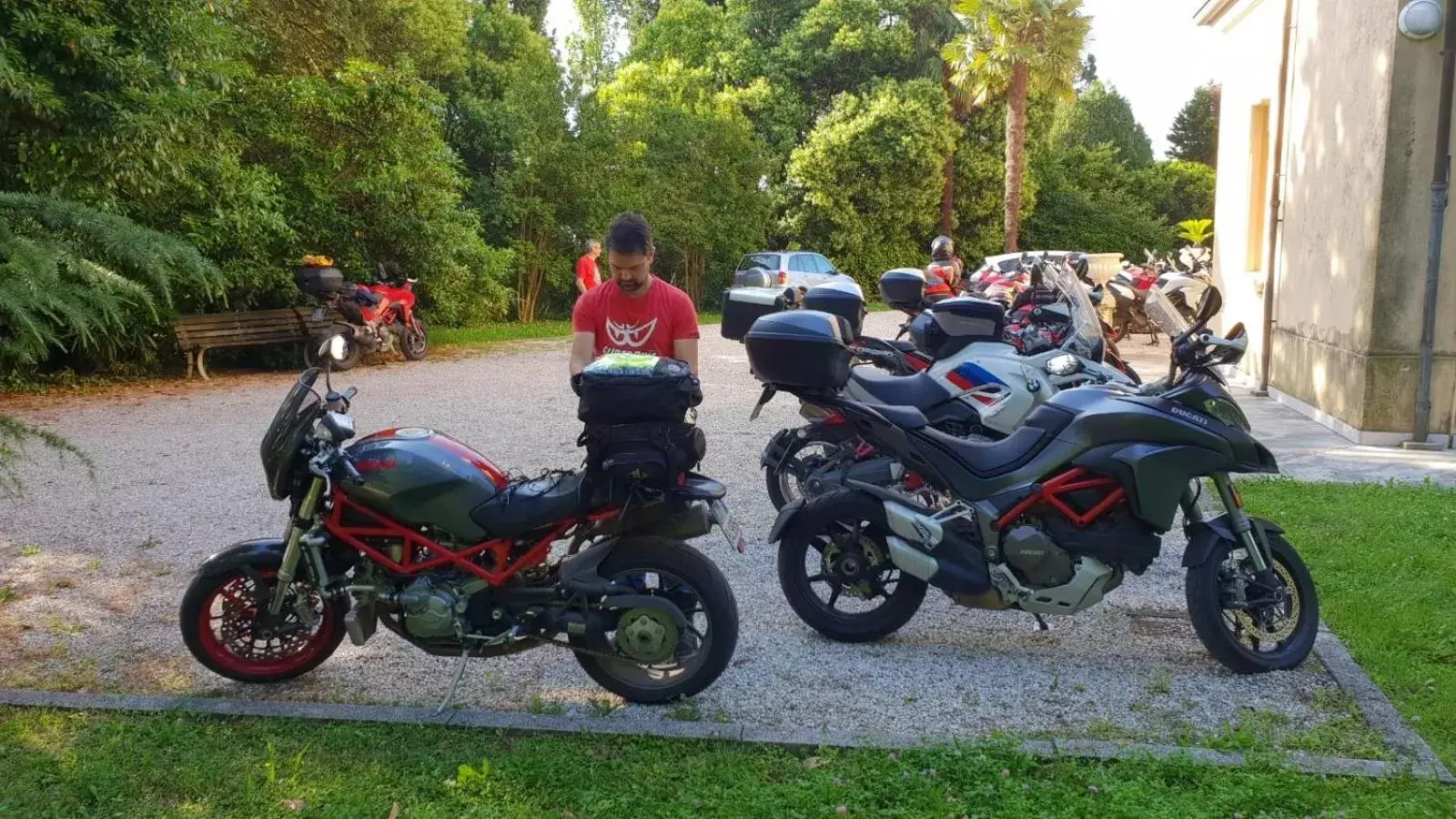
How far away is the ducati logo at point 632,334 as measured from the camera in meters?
5.09

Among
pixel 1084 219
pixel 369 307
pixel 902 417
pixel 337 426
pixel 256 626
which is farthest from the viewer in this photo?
pixel 1084 219

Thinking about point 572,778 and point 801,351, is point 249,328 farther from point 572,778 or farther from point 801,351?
point 572,778

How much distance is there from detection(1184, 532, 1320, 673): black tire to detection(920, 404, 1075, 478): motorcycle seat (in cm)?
75

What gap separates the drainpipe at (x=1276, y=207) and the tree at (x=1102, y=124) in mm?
37474

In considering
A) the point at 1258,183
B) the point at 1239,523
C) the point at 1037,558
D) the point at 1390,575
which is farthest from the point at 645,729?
the point at 1258,183

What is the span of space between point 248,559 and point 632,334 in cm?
181

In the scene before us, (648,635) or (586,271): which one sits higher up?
(586,271)

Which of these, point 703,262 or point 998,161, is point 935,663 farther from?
point 998,161

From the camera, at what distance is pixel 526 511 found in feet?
13.4

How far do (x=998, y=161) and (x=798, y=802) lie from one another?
3347cm

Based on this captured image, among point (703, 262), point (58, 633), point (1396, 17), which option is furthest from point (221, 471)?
point (703, 262)

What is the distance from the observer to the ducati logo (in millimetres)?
5090

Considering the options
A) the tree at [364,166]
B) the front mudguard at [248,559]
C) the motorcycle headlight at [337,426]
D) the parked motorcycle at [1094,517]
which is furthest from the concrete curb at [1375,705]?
the tree at [364,166]

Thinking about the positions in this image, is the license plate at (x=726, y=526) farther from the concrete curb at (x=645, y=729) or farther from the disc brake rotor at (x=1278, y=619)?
the disc brake rotor at (x=1278, y=619)
